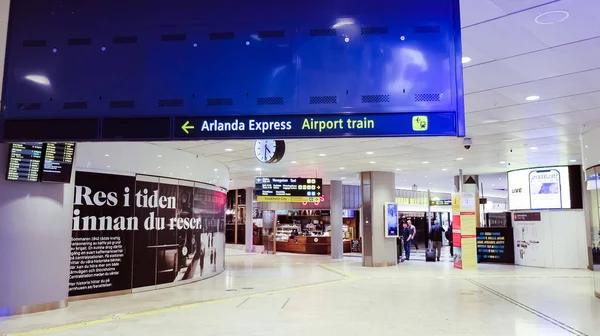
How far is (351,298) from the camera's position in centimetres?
872

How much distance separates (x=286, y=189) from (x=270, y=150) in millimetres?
6125

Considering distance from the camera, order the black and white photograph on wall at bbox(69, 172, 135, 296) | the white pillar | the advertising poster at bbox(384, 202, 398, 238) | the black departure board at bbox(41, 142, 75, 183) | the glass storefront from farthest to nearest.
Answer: the white pillar, the advertising poster at bbox(384, 202, 398, 238), the glass storefront, the black and white photograph on wall at bbox(69, 172, 135, 296), the black departure board at bbox(41, 142, 75, 183)

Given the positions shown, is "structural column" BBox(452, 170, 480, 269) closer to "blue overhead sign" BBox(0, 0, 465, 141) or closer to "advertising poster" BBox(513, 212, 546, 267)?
"advertising poster" BBox(513, 212, 546, 267)

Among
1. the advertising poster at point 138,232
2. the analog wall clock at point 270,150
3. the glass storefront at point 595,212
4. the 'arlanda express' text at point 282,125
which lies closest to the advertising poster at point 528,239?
the glass storefront at point 595,212

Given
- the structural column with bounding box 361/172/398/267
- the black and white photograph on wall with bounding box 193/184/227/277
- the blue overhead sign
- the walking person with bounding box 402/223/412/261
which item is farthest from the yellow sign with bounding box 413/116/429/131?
the walking person with bounding box 402/223/412/261

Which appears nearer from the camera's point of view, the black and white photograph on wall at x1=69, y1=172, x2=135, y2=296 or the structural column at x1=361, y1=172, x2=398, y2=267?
the black and white photograph on wall at x1=69, y1=172, x2=135, y2=296

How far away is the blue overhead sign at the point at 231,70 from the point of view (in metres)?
3.04

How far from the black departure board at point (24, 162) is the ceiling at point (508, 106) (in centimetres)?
313

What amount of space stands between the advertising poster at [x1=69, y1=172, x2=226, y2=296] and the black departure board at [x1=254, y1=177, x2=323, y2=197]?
13.5 feet

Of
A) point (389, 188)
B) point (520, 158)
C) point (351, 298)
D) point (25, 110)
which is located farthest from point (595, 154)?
point (25, 110)

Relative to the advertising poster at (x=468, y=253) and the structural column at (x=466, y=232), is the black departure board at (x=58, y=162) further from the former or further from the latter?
the advertising poster at (x=468, y=253)

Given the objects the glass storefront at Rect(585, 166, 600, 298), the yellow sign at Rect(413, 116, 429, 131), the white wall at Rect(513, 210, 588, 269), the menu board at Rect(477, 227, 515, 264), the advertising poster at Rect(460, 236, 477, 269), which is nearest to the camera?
the yellow sign at Rect(413, 116, 429, 131)

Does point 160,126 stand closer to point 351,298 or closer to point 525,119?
point 351,298

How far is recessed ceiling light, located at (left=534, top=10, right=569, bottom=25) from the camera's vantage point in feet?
13.6
